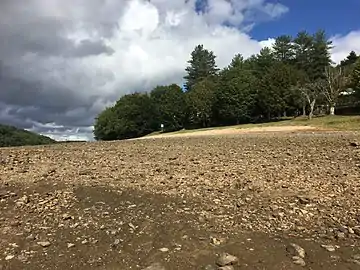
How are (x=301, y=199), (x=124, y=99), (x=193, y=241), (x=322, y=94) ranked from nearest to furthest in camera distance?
(x=193, y=241)
(x=301, y=199)
(x=322, y=94)
(x=124, y=99)

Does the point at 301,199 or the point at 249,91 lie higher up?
the point at 249,91

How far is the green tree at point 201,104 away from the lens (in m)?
76.2

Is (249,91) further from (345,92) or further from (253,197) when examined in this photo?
(253,197)

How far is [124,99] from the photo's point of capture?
348 ft

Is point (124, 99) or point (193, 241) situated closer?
point (193, 241)

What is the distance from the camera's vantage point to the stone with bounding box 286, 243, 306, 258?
235 inches

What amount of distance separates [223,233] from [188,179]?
3.23 metres

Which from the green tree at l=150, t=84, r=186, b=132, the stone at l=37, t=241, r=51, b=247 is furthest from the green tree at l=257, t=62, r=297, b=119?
the stone at l=37, t=241, r=51, b=247

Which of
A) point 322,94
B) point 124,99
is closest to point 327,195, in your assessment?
point 322,94

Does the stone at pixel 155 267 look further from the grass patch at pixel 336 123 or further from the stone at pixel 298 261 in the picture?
the grass patch at pixel 336 123

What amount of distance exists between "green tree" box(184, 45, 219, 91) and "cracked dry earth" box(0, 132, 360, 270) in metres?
93.5

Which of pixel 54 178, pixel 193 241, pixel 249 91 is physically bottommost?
pixel 193 241

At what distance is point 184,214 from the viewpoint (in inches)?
300

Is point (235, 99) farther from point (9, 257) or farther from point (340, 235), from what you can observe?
point (9, 257)
